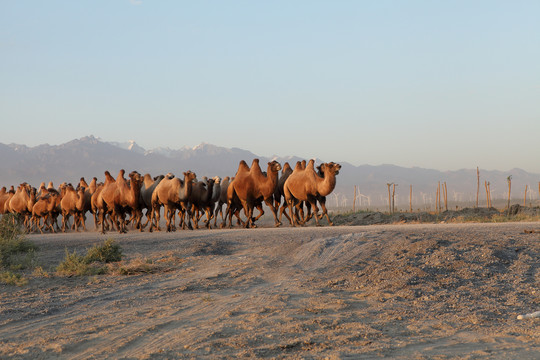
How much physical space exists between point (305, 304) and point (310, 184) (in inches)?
653

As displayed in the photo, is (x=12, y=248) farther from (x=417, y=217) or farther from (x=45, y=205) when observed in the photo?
(x=417, y=217)

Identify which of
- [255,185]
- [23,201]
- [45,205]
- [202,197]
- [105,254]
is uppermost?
[255,185]

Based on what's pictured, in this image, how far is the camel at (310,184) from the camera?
2397 cm

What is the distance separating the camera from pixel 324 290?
9.51m

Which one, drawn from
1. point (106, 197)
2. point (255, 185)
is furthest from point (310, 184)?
point (106, 197)

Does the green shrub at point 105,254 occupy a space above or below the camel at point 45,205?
below

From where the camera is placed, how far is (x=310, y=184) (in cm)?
2489

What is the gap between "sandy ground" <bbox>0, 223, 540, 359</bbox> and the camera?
6.45 meters

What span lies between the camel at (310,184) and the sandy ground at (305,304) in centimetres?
944

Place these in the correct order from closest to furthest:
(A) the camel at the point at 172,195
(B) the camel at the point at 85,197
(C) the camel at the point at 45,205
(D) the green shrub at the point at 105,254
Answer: (D) the green shrub at the point at 105,254
(A) the camel at the point at 172,195
(B) the camel at the point at 85,197
(C) the camel at the point at 45,205

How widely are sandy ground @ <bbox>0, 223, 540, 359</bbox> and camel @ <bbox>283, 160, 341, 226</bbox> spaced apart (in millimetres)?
9439

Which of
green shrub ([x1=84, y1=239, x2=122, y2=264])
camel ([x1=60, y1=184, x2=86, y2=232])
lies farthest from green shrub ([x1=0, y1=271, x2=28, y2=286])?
camel ([x1=60, y1=184, x2=86, y2=232])

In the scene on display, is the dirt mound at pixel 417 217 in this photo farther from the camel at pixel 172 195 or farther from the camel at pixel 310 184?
the camel at pixel 172 195

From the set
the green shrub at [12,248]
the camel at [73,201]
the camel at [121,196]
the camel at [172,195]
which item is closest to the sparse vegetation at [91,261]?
the green shrub at [12,248]
